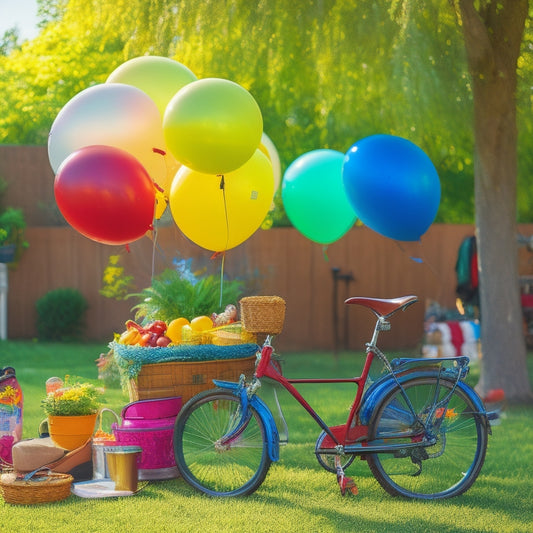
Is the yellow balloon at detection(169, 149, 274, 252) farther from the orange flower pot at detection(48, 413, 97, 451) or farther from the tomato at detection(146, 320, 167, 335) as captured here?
the orange flower pot at detection(48, 413, 97, 451)

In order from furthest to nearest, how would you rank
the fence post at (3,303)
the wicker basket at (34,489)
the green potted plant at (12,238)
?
1. the fence post at (3,303)
2. the green potted plant at (12,238)
3. the wicker basket at (34,489)

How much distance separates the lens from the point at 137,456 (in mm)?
4809

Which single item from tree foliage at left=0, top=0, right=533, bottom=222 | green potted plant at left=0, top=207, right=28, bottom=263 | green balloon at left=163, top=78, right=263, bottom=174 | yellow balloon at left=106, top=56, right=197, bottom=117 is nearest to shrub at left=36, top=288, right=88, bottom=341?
green potted plant at left=0, top=207, right=28, bottom=263

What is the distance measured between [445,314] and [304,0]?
5389 millimetres

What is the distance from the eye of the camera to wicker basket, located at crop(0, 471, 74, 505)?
4484 millimetres

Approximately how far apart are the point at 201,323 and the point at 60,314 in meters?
7.70

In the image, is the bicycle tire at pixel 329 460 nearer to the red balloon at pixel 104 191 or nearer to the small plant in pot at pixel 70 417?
the small plant in pot at pixel 70 417

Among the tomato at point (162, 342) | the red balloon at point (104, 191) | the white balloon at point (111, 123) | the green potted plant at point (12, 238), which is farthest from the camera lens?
the green potted plant at point (12, 238)

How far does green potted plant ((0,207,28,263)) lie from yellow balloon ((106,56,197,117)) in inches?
288

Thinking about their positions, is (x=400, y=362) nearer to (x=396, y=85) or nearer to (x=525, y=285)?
(x=396, y=85)

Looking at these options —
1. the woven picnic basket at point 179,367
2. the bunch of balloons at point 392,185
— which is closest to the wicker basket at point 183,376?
the woven picnic basket at point 179,367

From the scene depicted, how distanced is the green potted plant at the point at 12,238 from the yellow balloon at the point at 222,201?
760cm

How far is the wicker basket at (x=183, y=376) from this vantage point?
16.6 feet

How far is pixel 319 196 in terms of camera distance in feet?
21.5
